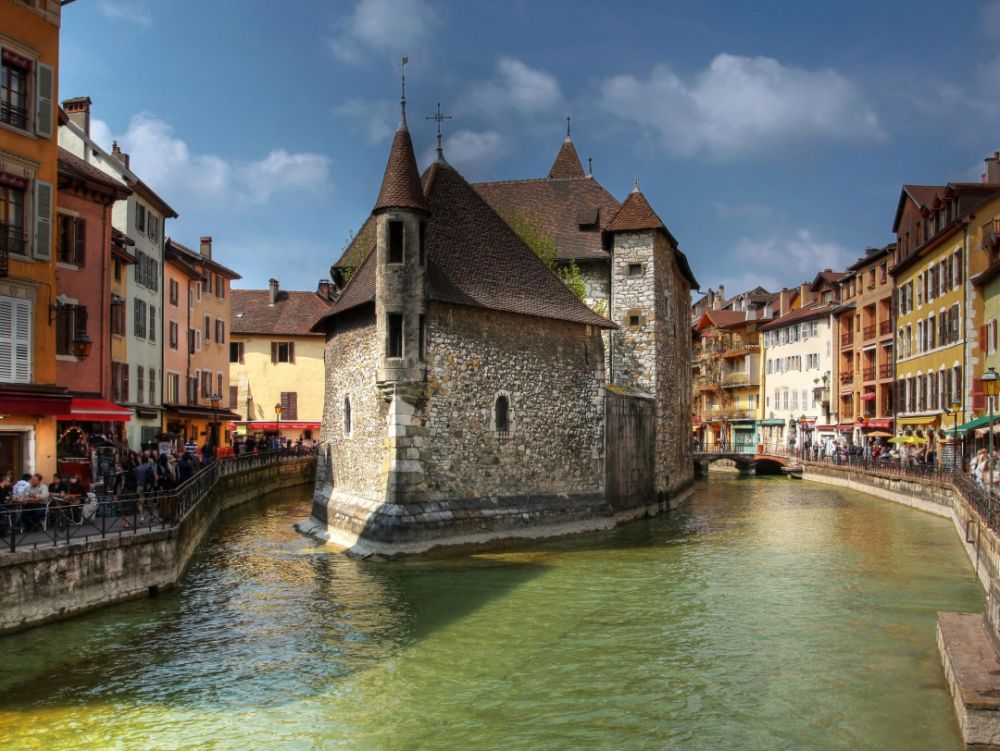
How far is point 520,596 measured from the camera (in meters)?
16.5

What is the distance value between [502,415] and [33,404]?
10362 millimetres

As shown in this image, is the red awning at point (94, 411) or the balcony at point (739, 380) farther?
the balcony at point (739, 380)

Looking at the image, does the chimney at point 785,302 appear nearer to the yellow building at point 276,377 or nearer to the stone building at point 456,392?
the yellow building at point 276,377

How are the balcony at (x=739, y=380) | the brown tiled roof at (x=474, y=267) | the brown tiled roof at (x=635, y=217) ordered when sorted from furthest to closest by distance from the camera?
the balcony at (x=739, y=380), the brown tiled roof at (x=635, y=217), the brown tiled roof at (x=474, y=267)

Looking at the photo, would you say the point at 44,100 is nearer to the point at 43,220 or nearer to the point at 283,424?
the point at 43,220

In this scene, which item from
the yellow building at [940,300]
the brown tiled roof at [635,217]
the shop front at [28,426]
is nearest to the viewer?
the shop front at [28,426]

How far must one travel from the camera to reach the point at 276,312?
184ft

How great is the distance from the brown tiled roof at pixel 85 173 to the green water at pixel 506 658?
10277 millimetres

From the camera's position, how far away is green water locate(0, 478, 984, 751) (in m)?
10.1

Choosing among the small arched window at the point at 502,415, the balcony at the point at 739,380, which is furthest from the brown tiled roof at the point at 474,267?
the balcony at the point at 739,380

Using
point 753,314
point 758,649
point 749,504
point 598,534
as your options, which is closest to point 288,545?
point 598,534

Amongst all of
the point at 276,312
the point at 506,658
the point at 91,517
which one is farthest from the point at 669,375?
the point at 276,312

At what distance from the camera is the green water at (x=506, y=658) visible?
10.1m

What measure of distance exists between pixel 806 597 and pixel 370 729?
951 cm
